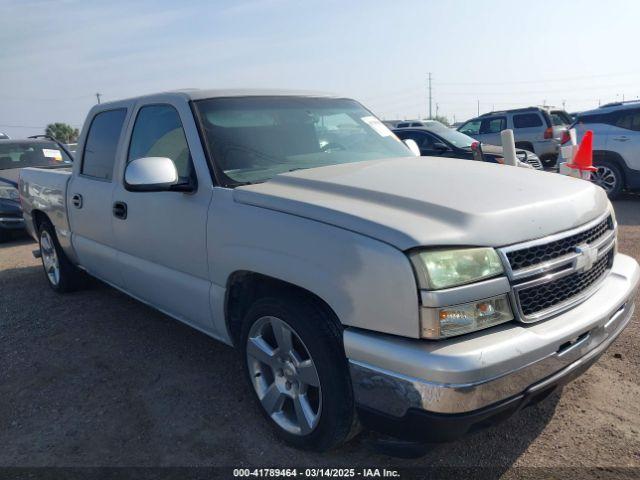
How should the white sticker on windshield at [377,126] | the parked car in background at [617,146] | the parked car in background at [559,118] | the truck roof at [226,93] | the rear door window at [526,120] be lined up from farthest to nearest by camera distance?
the parked car in background at [559,118], the rear door window at [526,120], the parked car in background at [617,146], the white sticker on windshield at [377,126], the truck roof at [226,93]

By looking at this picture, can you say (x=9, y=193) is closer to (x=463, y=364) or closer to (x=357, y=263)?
(x=357, y=263)

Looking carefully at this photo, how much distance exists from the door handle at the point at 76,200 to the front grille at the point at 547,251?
11.7ft

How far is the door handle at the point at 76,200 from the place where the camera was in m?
4.42

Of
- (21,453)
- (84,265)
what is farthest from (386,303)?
(84,265)

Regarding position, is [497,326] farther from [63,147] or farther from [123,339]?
[63,147]

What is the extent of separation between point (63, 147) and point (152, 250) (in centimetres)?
771

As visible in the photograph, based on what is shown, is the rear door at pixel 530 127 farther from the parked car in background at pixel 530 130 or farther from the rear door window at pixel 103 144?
the rear door window at pixel 103 144

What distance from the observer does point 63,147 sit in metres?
10.0

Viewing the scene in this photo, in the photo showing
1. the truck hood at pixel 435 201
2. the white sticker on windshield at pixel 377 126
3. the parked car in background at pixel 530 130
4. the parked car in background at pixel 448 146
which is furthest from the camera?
the parked car in background at pixel 530 130

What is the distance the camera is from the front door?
10.0ft

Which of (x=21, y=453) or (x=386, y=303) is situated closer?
(x=386, y=303)

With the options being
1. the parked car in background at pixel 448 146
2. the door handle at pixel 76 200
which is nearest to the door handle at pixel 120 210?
the door handle at pixel 76 200

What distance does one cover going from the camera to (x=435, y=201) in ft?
7.75

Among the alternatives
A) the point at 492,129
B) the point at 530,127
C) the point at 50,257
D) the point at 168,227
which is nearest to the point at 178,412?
the point at 168,227
